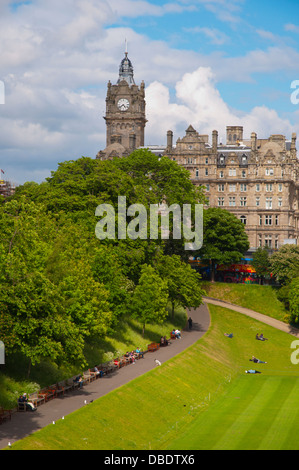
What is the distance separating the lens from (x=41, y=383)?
58.4 m

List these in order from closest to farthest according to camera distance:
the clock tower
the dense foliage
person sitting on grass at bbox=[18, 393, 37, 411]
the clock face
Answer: person sitting on grass at bbox=[18, 393, 37, 411]
the dense foliage
the clock tower
the clock face

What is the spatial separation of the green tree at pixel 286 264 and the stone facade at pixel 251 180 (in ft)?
107

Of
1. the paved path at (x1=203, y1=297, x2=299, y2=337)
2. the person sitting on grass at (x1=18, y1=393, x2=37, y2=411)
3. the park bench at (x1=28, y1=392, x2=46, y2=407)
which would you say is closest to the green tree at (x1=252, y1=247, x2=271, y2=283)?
the paved path at (x1=203, y1=297, x2=299, y2=337)

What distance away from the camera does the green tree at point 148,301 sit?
81250 mm

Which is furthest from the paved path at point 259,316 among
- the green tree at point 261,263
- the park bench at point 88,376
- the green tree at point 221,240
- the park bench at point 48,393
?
the park bench at point 48,393

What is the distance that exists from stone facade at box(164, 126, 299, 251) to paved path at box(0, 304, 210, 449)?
69.3 metres

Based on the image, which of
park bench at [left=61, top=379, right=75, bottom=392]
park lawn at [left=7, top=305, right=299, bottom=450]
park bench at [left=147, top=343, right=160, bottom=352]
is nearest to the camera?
park lawn at [left=7, top=305, right=299, bottom=450]

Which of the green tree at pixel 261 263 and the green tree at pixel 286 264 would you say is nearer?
the green tree at pixel 286 264

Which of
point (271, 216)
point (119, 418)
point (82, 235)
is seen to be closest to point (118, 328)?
point (82, 235)

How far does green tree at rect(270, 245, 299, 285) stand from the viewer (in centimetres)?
11438

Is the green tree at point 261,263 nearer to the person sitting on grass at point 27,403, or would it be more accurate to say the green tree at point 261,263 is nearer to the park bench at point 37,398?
the park bench at point 37,398

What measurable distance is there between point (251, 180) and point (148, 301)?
78.3 meters

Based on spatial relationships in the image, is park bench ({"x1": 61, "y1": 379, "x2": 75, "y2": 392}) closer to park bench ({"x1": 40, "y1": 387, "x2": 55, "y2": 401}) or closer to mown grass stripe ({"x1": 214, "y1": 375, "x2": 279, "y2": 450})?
park bench ({"x1": 40, "y1": 387, "x2": 55, "y2": 401})
